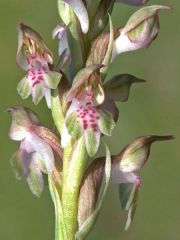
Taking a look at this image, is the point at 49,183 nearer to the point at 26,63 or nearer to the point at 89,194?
the point at 89,194

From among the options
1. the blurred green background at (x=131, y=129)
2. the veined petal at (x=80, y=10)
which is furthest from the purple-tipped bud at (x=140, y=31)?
the blurred green background at (x=131, y=129)

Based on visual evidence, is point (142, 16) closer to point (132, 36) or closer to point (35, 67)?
point (132, 36)

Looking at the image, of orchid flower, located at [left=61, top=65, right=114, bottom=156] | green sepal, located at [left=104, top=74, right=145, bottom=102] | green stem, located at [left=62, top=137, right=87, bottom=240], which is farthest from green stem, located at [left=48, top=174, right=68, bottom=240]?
green sepal, located at [left=104, top=74, right=145, bottom=102]

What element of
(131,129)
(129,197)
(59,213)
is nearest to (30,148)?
(59,213)

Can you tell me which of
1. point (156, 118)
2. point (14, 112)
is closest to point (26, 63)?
point (14, 112)

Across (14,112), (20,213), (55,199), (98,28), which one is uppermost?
(98,28)

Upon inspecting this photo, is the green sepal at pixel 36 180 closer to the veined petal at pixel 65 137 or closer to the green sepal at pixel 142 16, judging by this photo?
the veined petal at pixel 65 137

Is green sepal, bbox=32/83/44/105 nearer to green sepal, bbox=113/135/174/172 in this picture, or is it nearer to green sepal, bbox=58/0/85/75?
green sepal, bbox=58/0/85/75
